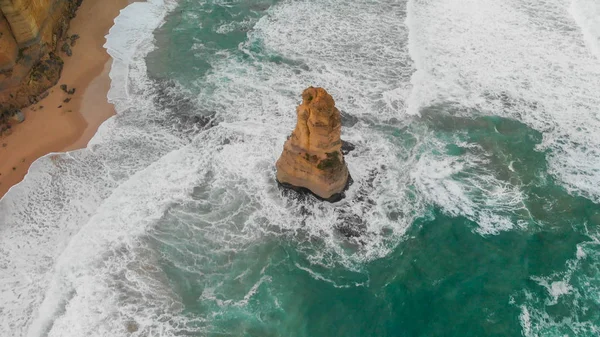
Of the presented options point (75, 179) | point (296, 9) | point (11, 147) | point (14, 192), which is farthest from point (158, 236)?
point (296, 9)

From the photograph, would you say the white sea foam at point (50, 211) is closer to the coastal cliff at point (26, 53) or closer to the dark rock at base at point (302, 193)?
the coastal cliff at point (26, 53)

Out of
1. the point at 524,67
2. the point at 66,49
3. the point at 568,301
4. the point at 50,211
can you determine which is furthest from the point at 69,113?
the point at 524,67

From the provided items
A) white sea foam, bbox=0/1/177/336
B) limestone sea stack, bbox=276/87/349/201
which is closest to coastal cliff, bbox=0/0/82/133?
white sea foam, bbox=0/1/177/336

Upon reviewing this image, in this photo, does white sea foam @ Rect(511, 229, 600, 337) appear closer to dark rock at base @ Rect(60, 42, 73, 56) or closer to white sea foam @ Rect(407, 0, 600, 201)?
white sea foam @ Rect(407, 0, 600, 201)

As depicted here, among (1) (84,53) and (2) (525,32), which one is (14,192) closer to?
(1) (84,53)

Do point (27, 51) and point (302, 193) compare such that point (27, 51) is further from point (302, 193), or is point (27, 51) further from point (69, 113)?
point (302, 193)
